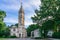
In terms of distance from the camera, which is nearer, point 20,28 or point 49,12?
point 49,12

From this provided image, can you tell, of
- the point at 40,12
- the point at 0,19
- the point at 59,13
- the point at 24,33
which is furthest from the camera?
the point at 24,33

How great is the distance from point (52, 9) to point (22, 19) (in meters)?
55.1

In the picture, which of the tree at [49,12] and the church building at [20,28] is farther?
the church building at [20,28]

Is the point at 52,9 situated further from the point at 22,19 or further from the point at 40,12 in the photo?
the point at 22,19

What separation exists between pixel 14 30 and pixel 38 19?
50.2 metres

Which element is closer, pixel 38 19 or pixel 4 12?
pixel 38 19

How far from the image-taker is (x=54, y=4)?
154 feet

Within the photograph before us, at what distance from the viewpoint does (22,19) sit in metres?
101

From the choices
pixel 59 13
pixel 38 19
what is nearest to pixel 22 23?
pixel 38 19

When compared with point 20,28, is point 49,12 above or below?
above

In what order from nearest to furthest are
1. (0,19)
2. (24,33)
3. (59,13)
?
(59,13)
(0,19)
(24,33)

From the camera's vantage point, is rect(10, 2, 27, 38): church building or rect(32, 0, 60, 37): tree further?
rect(10, 2, 27, 38): church building

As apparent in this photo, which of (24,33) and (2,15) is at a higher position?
(2,15)

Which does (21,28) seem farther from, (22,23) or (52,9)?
(52,9)
